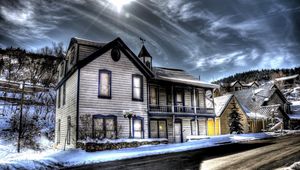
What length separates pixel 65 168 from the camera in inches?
484

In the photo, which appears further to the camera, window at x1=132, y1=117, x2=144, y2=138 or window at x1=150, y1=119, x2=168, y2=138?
window at x1=150, y1=119, x2=168, y2=138

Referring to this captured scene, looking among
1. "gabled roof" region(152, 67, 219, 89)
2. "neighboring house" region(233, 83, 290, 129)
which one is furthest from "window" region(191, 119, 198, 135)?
"neighboring house" region(233, 83, 290, 129)

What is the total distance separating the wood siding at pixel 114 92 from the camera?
20.9 m

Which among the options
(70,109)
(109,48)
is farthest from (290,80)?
(70,109)

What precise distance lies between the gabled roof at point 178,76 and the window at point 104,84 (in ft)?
22.9

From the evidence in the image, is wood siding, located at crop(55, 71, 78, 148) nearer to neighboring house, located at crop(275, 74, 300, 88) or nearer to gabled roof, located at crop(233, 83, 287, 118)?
gabled roof, located at crop(233, 83, 287, 118)

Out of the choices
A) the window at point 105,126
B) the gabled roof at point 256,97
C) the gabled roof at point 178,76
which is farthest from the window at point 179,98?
the gabled roof at point 256,97

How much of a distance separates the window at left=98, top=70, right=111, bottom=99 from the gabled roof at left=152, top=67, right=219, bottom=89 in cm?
697

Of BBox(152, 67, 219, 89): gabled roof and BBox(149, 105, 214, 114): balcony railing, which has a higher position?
BBox(152, 67, 219, 89): gabled roof

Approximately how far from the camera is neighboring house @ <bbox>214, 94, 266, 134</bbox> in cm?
3600

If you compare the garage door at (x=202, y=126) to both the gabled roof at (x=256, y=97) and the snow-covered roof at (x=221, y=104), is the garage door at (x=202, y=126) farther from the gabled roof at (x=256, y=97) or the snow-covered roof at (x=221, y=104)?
the gabled roof at (x=256, y=97)

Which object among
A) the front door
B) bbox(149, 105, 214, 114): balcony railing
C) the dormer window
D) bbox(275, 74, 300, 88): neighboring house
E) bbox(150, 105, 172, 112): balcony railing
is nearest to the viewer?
the dormer window

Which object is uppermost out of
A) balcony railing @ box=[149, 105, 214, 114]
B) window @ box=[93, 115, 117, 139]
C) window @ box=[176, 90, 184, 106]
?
window @ box=[176, 90, 184, 106]

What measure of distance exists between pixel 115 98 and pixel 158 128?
7192 mm
